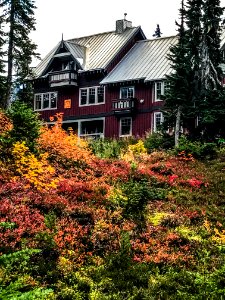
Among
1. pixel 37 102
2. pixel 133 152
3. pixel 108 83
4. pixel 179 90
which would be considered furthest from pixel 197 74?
pixel 37 102

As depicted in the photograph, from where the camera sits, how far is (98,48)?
4809 cm

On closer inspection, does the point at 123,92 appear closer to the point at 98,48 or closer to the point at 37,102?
the point at 98,48

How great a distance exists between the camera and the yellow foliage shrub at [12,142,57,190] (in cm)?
1772

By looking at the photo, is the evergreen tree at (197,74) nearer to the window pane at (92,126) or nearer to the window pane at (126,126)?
the window pane at (126,126)

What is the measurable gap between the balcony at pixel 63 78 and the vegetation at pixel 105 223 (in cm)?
2223

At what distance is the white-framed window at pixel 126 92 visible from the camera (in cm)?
4338

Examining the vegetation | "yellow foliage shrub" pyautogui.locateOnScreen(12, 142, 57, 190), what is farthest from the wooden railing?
"yellow foliage shrub" pyautogui.locateOnScreen(12, 142, 57, 190)

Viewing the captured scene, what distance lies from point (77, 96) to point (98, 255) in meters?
34.4

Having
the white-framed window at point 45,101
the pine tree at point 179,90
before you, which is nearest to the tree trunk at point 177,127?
the pine tree at point 179,90

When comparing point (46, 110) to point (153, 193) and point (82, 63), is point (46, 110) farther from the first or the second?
point (153, 193)

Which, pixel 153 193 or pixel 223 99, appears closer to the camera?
pixel 153 193

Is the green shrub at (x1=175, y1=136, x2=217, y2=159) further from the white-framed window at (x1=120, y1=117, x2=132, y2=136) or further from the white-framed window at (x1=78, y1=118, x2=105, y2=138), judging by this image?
the white-framed window at (x1=78, y1=118, x2=105, y2=138)

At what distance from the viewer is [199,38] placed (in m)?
32.7

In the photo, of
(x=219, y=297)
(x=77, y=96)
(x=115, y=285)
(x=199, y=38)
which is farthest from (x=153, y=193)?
(x=77, y=96)
